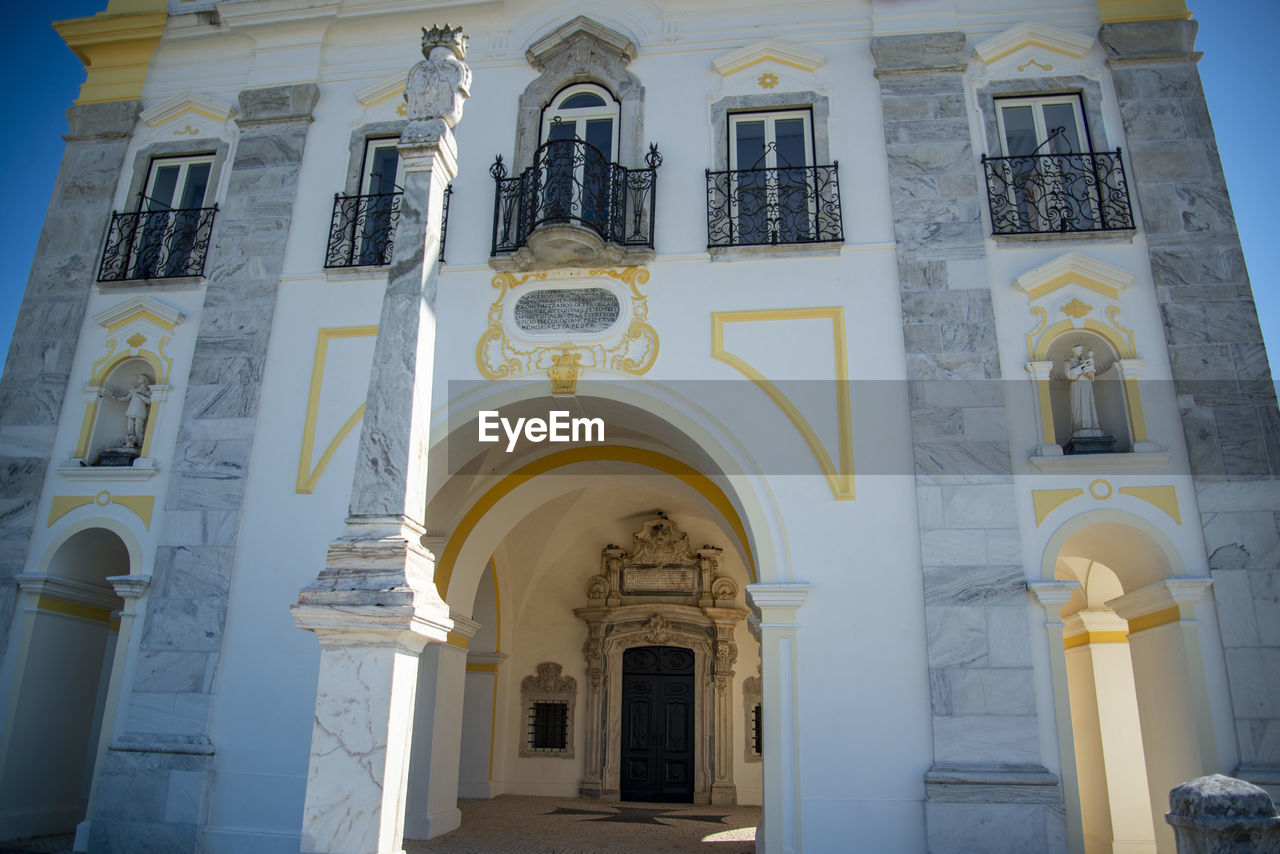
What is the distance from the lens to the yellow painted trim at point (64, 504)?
847cm

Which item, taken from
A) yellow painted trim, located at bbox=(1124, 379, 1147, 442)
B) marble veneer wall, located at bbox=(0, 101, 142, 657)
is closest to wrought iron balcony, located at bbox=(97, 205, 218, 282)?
marble veneer wall, located at bbox=(0, 101, 142, 657)

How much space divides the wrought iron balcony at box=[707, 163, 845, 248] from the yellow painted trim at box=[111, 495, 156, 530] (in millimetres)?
5559

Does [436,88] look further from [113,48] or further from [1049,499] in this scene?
[113,48]

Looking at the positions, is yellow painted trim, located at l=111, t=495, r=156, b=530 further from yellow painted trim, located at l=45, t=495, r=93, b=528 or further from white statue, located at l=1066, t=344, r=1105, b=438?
white statue, located at l=1066, t=344, r=1105, b=438

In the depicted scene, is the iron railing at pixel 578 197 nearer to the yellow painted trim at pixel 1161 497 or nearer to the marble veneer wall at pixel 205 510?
the marble veneer wall at pixel 205 510

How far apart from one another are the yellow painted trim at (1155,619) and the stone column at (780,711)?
2.71 meters

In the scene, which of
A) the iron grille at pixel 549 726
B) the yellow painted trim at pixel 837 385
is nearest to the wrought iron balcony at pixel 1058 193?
the yellow painted trim at pixel 837 385

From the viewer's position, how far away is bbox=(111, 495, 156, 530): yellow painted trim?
8336 millimetres

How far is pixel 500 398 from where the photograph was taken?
27.0 feet

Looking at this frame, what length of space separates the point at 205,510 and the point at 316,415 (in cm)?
127

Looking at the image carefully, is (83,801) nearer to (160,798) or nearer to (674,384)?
(160,798)

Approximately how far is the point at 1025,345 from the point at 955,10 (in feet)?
11.1

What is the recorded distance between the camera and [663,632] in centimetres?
1290

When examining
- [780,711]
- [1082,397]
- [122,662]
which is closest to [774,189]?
[1082,397]
